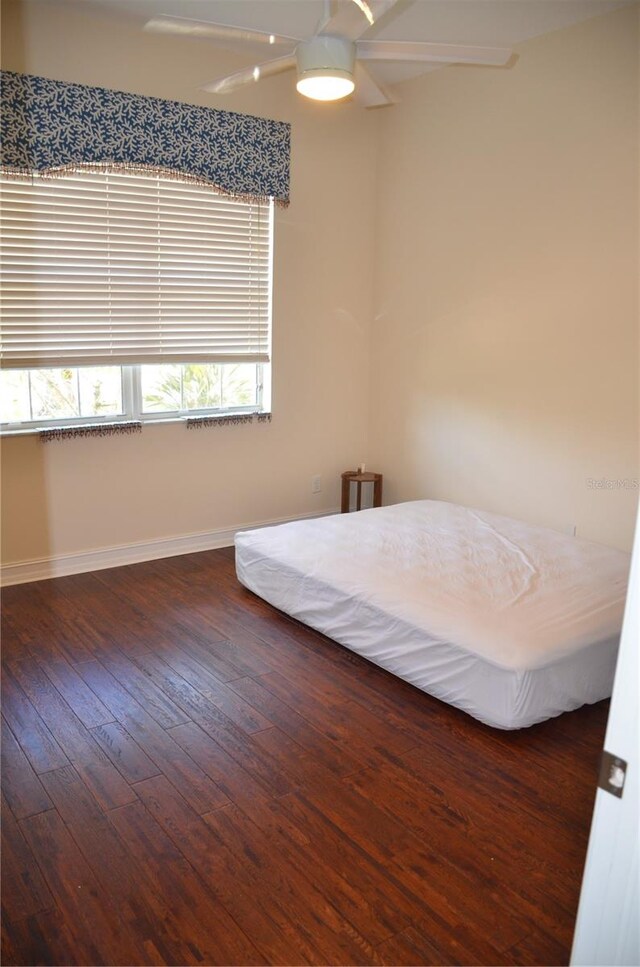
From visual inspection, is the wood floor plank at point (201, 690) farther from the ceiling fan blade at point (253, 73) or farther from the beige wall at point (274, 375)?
the ceiling fan blade at point (253, 73)

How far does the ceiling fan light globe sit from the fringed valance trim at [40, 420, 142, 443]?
2.23m

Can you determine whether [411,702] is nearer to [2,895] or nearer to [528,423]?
[2,895]

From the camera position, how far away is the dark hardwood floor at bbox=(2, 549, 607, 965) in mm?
1889

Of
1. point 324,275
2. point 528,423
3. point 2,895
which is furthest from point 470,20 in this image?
point 2,895

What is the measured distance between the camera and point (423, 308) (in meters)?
4.99

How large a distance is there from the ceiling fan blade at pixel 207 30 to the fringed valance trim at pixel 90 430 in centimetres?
216

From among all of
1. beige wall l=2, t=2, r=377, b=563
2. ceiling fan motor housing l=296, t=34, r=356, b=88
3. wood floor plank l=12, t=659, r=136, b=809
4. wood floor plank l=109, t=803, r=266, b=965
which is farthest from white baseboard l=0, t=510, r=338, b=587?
ceiling fan motor housing l=296, t=34, r=356, b=88

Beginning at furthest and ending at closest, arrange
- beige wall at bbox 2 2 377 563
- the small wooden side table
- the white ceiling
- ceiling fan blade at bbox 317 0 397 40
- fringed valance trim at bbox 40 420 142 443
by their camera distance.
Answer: the small wooden side table
fringed valance trim at bbox 40 420 142 443
beige wall at bbox 2 2 377 563
the white ceiling
ceiling fan blade at bbox 317 0 397 40

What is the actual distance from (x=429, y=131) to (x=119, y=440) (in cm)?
272

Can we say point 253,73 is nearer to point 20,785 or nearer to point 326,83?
point 326,83

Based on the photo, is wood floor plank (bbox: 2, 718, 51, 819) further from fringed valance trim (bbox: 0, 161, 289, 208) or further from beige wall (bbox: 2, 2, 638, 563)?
fringed valance trim (bbox: 0, 161, 289, 208)

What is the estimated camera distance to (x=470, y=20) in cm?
383

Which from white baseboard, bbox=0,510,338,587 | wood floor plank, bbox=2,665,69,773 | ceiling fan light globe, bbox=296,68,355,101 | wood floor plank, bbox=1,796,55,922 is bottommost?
wood floor plank, bbox=1,796,55,922

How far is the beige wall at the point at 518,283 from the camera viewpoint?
385cm
